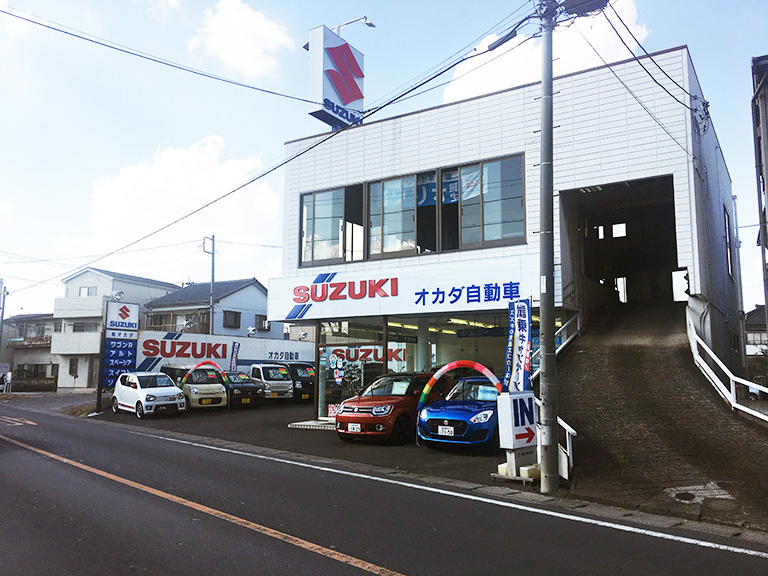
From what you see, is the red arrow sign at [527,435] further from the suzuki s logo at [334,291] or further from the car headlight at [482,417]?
the suzuki s logo at [334,291]

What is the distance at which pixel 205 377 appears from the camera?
77.3ft

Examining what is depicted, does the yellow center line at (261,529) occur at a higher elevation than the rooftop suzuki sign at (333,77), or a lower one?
lower

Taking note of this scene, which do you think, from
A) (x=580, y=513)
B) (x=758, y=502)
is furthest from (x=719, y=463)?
(x=580, y=513)

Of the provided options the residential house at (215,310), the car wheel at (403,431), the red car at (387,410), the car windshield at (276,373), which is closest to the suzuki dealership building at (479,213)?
the red car at (387,410)

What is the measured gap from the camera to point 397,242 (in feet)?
55.4

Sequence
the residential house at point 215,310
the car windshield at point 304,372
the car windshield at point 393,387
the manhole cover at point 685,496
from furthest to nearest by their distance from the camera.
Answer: the residential house at point 215,310, the car windshield at point 304,372, the car windshield at point 393,387, the manhole cover at point 685,496

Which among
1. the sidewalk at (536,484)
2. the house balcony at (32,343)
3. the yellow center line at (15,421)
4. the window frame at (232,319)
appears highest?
the window frame at (232,319)

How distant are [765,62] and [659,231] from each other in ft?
44.7

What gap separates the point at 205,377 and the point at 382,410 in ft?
42.6

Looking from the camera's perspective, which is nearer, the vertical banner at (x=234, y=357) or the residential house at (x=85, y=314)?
the vertical banner at (x=234, y=357)

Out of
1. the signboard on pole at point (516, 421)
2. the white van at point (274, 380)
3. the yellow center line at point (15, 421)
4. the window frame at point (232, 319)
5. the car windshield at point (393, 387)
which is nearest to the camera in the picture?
the signboard on pole at point (516, 421)

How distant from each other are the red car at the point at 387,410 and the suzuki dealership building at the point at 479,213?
225 cm

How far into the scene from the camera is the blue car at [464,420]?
11.2 m

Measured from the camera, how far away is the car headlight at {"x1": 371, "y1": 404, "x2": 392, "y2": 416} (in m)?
12.7
